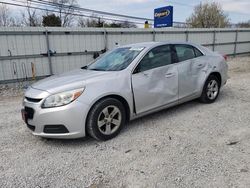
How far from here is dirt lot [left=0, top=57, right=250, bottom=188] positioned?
2.52m

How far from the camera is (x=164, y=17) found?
A: 52.7 ft

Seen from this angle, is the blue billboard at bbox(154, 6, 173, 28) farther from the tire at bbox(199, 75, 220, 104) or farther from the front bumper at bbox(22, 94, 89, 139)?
the front bumper at bbox(22, 94, 89, 139)

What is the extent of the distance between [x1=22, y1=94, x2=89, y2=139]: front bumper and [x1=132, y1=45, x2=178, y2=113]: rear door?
1.00 metres

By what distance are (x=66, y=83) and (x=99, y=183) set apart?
1.55 meters

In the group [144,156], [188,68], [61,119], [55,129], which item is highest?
[188,68]

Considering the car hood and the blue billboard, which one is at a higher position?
the blue billboard

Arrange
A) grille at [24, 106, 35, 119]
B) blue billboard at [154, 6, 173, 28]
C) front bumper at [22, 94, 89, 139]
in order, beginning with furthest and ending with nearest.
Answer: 1. blue billboard at [154, 6, 173, 28]
2. grille at [24, 106, 35, 119]
3. front bumper at [22, 94, 89, 139]

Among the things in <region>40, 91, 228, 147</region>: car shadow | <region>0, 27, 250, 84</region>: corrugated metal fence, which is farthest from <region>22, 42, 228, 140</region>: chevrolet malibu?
<region>0, 27, 250, 84</region>: corrugated metal fence

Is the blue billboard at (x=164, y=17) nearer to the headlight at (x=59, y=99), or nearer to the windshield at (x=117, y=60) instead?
the windshield at (x=117, y=60)

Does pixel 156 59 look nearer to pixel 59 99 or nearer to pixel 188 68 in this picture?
pixel 188 68

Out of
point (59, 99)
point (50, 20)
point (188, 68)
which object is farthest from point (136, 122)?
point (50, 20)

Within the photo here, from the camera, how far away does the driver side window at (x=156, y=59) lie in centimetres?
386

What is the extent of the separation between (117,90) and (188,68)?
180cm

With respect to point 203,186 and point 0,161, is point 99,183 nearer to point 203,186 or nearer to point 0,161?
point 203,186
